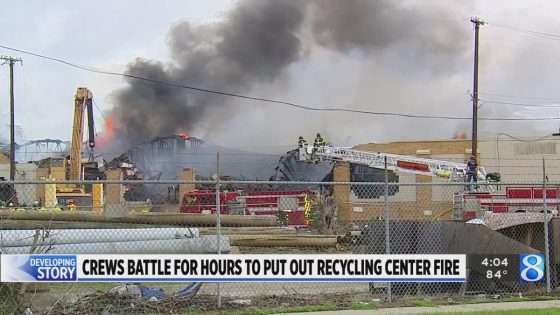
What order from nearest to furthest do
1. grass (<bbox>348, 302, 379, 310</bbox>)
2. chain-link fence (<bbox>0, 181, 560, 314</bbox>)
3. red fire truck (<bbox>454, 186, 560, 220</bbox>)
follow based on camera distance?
chain-link fence (<bbox>0, 181, 560, 314</bbox>) → grass (<bbox>348, 302, 379, 310</bbox>) → red fire truck (<bbox>454, 186, 560, 220</bbox>)

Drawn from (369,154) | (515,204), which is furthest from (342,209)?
(515,204)

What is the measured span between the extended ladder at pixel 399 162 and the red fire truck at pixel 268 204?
4158 mm

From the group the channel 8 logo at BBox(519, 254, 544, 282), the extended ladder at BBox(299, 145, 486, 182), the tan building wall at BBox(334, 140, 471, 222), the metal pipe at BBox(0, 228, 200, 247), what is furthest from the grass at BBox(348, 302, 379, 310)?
the tan building wall at BBox(334, 140, 471, 222)

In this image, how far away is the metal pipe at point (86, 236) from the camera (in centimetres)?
864

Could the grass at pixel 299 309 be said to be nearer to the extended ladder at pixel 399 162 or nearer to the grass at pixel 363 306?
the grass at pixel 363 306

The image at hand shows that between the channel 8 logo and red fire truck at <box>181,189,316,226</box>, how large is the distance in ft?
49.1

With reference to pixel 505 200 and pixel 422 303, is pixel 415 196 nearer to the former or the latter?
pixel 505 200

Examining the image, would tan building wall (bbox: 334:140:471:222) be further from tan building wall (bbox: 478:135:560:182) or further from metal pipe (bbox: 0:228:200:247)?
metal pipe (bbox: 0:228:200:247)

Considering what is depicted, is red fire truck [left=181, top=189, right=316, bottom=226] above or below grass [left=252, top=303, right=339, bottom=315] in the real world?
above

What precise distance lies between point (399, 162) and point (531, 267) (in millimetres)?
20183

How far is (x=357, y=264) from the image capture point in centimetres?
870

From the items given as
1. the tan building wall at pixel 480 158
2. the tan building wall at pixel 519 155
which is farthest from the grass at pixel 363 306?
the tan building wall at pixel 519 155

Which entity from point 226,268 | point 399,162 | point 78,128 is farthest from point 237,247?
point 78,128

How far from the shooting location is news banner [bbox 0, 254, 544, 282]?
318 inches
